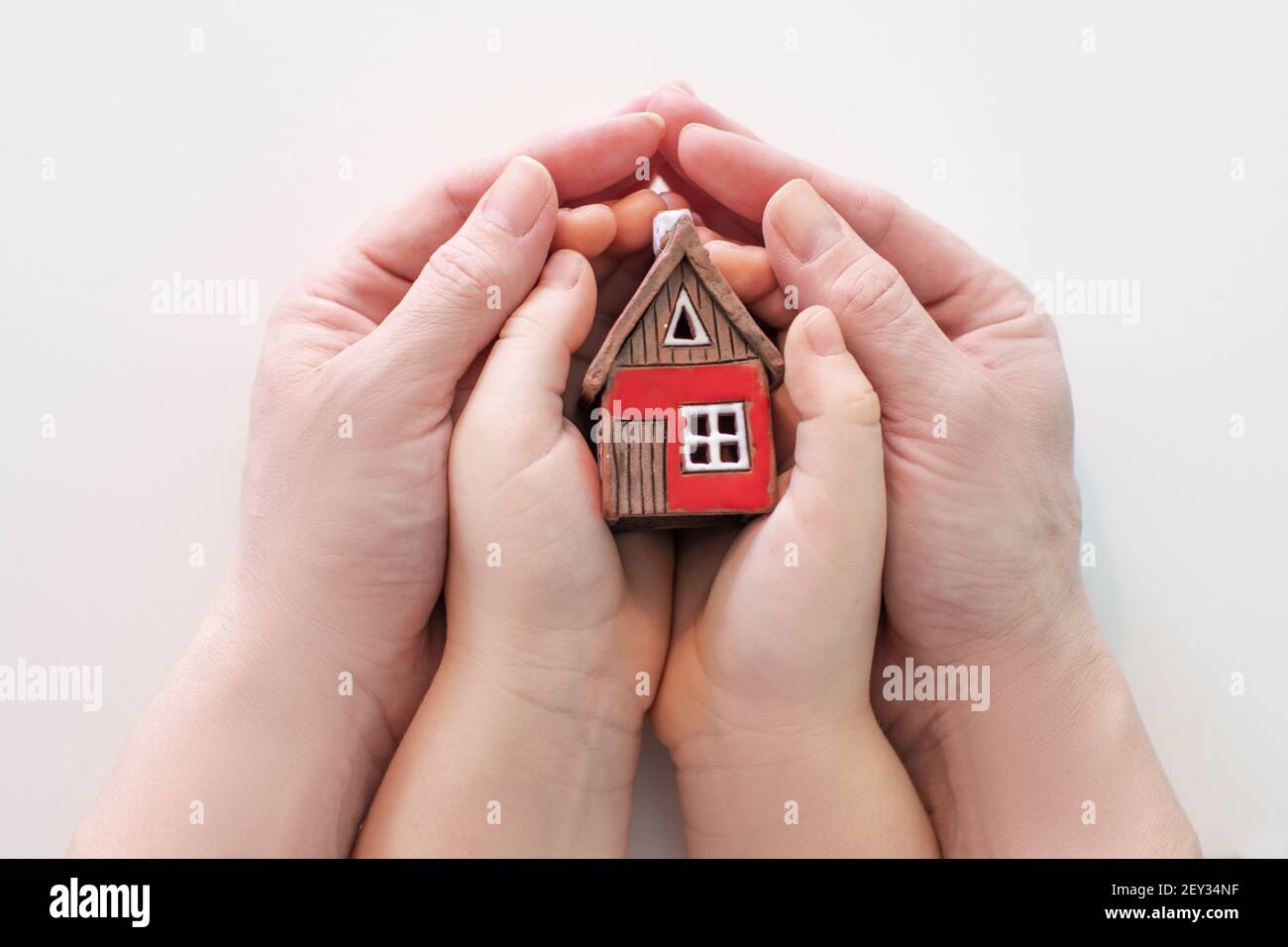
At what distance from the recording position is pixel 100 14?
2.35 metres

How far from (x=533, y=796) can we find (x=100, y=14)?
82.7 inches

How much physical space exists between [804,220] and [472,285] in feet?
2.08

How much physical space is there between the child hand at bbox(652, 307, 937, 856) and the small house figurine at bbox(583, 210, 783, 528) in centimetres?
8

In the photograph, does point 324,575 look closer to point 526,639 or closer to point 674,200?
point 526,639

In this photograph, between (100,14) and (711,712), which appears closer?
(711,712)

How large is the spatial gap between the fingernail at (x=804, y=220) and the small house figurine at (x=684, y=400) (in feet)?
0.61

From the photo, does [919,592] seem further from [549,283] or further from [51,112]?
[51,112]

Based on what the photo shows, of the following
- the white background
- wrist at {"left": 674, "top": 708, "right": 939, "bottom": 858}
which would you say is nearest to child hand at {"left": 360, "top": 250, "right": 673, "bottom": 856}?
wrist at {"left": 674, "top": 708, "right": 939, "bottom": 858}

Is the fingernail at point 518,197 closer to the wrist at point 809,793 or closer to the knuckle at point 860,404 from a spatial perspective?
the knuckle at point 860,404

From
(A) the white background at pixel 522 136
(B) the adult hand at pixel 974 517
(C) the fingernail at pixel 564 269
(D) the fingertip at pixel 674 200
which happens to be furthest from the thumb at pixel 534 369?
(A) the white background at pixel 522 136

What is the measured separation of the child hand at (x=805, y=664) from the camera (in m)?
1.73

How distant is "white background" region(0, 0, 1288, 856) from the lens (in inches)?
87.2

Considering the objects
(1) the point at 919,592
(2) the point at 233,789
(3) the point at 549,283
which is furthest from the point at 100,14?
(1) the point at 919,592

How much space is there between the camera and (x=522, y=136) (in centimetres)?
227
